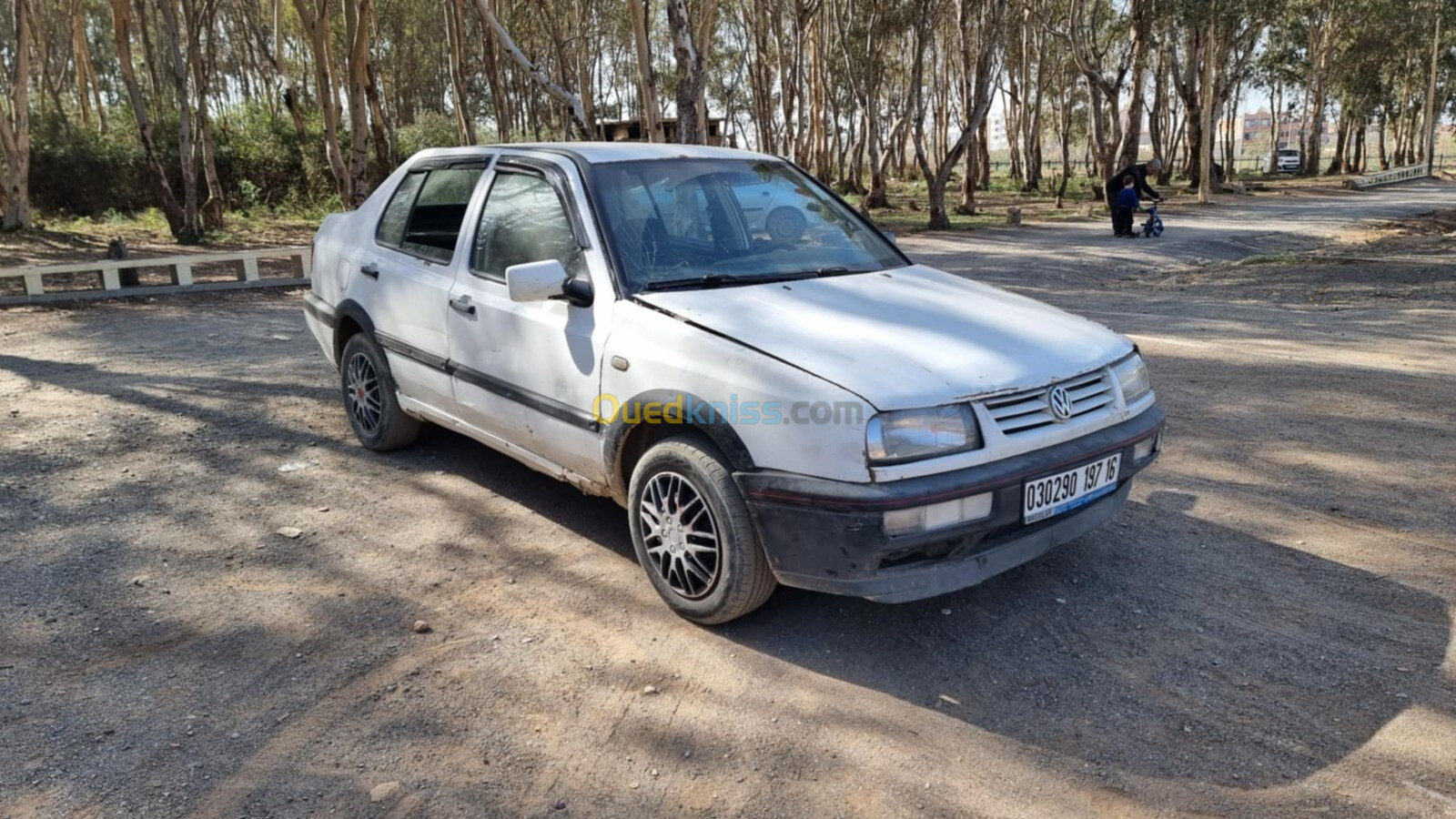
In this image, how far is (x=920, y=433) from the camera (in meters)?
3.18

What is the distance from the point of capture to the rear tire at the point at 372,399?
5.43 meters

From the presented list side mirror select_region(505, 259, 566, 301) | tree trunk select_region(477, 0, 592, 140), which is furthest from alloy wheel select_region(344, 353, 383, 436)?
tree trunk select_region(477, 0, 592, 140)

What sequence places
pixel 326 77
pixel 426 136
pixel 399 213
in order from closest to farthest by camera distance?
1. pixel 399 213
2. pixel 326 77
3. pixel 426 136

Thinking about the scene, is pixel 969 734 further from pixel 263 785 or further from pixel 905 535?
pixel 263 785

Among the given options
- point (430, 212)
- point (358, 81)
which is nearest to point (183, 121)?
point (358, 81)

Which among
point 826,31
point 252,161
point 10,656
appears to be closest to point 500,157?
point 10,656

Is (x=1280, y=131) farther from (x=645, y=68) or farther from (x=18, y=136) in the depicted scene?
(x=18, y=136)

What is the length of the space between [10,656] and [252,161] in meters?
26.5

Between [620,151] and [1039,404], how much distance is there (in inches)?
89.4

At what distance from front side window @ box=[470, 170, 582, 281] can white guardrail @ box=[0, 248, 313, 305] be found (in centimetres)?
800

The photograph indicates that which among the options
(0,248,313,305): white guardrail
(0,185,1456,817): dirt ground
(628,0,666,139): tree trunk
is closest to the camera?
(0,185,1456,817): dirt ground

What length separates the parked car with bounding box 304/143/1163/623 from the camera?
10.5 feet

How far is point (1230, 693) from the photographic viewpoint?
3246mm

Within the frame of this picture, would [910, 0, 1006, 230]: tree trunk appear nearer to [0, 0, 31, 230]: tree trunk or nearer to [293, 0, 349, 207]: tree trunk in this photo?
[293, 0, 349, 207]: tree trunk
